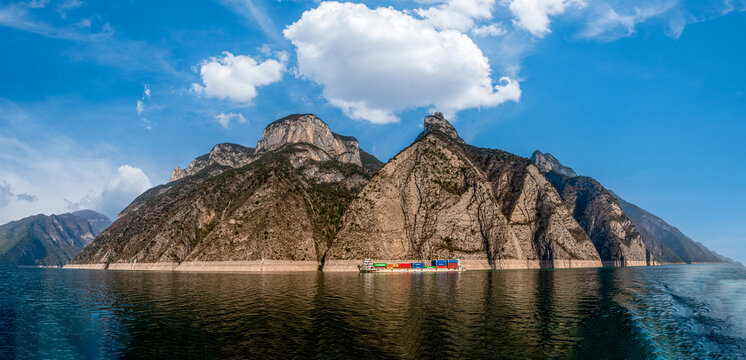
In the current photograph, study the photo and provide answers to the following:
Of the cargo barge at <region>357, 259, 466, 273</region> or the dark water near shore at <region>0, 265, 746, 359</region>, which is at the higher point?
the dark water near shore at <region>0, 265, 746, 359</region>

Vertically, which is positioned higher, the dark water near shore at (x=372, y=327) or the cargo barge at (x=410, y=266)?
the dark water near shore at (x=372, y=327)

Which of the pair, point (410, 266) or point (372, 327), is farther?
point (410, 266)

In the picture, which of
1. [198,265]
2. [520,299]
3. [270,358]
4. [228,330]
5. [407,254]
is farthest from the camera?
[407,254]

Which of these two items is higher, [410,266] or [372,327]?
[372,327]

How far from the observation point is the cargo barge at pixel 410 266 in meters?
170

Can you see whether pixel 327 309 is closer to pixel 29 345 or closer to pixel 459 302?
pixel 459 302

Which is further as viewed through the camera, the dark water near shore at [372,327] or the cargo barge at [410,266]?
the cargo barge at [410,266]

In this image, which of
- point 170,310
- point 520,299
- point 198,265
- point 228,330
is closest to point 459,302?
point 520,299

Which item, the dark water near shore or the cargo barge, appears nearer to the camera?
the dark water near shore

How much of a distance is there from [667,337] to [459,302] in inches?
1117

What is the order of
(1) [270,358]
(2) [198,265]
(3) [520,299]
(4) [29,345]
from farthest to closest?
1. (2) [198,265]
2. (3) [520,299]
3. (4) [29,345]
4. (1) [270,358]

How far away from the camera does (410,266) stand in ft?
584

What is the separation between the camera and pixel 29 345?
38.5 metres

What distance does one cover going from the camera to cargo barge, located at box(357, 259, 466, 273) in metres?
170
